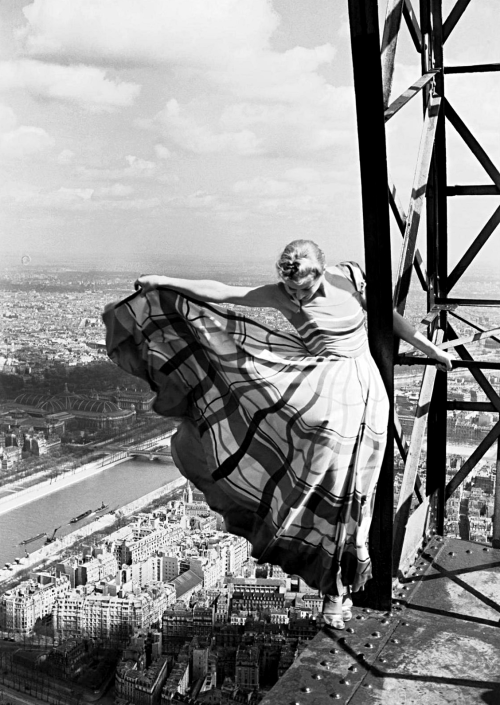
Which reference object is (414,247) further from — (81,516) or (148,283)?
(81,516)

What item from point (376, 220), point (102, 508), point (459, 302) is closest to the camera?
point (376, 220)

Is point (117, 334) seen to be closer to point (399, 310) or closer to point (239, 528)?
point (239, 528)

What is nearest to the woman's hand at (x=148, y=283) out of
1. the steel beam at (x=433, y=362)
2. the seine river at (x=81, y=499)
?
the steel beam at (x=433, y=362)

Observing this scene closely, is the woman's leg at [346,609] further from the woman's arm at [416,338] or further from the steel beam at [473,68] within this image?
the steel beam at [473,68]

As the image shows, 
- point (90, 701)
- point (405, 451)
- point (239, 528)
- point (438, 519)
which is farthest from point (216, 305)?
point (90, 701)

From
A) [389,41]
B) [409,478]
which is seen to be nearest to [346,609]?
[409,478]

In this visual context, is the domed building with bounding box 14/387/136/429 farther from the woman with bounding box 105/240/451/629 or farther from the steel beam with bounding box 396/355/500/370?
the woman with bounding box 105/240/451/629
